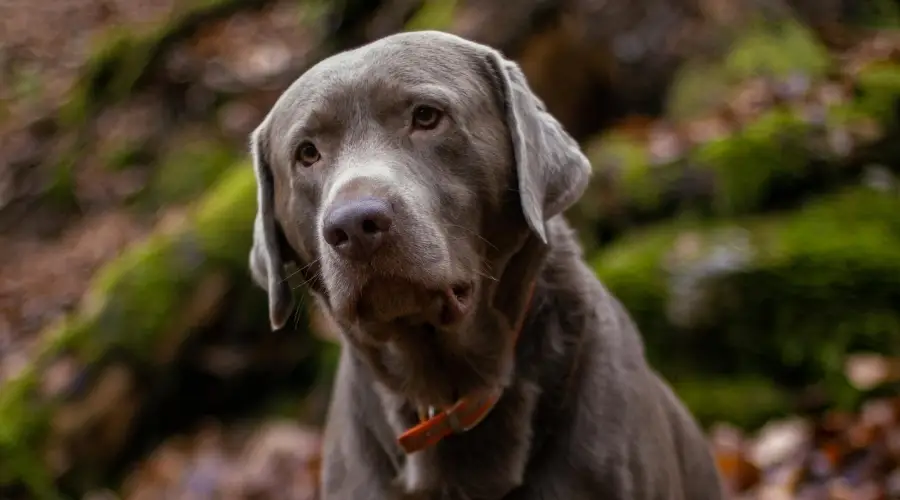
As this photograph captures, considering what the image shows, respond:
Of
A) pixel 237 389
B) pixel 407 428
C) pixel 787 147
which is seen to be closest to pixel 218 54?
pixel 237 389

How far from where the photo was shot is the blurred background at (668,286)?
5.11 m

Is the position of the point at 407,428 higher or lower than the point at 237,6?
higher

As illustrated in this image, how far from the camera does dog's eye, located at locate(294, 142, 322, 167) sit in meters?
2.88

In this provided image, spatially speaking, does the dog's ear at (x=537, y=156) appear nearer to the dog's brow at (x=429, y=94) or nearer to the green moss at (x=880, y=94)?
the dog's brow at (x=429, y=94)

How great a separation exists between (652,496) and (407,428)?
2.48ft

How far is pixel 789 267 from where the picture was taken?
5.14 m

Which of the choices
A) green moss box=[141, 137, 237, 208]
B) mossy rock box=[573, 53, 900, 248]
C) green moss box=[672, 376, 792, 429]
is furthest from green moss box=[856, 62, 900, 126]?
green moss box=[141, 137, 237, 208]

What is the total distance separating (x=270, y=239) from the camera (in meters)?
3.16

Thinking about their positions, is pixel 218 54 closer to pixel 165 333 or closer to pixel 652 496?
pixel 165 333

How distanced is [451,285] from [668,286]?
9.43 ft

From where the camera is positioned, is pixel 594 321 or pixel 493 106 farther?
pixel 594 321

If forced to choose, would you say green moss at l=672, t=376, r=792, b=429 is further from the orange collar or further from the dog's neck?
the orange collar

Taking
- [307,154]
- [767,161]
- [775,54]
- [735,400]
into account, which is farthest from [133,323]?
[775,54]

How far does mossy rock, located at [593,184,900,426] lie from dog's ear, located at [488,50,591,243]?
243 cm
